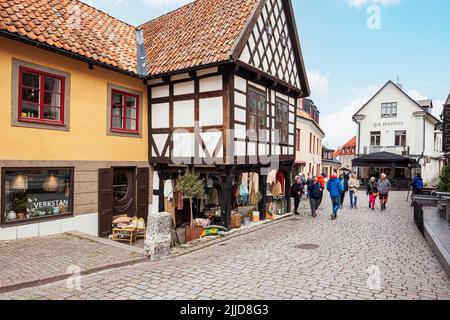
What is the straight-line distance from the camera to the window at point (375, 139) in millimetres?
31906

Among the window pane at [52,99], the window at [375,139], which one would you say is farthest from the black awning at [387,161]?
the window pane at [52,99]

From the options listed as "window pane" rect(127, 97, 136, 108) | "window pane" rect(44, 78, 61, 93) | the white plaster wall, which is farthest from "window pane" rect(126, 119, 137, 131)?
the white plaster wall

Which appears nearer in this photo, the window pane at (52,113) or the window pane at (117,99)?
the window pane at (52,113)

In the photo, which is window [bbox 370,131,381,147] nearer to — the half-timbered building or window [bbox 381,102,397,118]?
window [bbox 381,102,397,118]

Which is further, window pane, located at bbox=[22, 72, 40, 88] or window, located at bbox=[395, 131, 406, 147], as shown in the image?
window, located at bbox=[395, 131, 406, 147]

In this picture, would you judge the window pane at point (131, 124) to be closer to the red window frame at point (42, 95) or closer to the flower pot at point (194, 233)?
the red window frame at point (42, 95)

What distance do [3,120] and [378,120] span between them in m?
31.9

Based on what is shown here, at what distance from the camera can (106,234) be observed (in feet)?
35.1

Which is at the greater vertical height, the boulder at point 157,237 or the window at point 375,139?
the window at point 375,139

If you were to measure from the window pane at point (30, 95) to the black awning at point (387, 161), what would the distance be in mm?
24868

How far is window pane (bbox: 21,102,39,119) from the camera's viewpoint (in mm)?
8672

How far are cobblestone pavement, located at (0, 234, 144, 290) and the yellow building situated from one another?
3.37ft

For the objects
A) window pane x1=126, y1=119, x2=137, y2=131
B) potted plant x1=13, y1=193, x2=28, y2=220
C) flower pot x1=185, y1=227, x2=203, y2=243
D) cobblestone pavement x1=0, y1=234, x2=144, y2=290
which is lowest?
flower pot x1=185, y1=227, x2=203, y2=243
